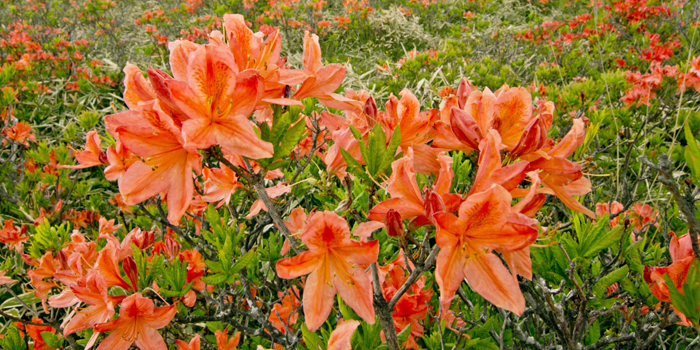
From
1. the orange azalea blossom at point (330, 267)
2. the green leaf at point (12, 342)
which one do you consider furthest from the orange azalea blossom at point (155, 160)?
the green leaf at point (12, 342)

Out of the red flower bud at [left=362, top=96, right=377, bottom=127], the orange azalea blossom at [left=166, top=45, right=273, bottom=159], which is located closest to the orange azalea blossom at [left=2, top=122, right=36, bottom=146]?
the orange azalea blossom at [left=166, top=45, right=273, bottom=159]

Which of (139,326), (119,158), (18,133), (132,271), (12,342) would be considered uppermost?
(119,158)

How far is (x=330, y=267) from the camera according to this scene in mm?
921

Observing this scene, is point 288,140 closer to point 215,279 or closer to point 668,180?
point 215,279

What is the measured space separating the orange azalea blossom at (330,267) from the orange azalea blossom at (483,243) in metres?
0.15

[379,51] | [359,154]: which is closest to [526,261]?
[359,154]

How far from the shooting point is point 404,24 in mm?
7742

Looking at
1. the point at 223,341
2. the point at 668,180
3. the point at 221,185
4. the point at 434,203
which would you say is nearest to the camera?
the point at 668,180

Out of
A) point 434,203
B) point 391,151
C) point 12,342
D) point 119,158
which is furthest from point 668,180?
point 12,342

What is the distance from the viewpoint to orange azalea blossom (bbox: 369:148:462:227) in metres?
0.79

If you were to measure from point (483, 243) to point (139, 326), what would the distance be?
41.5 inches

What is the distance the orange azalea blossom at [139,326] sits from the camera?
1.15 metres

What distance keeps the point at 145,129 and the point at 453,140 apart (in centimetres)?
69

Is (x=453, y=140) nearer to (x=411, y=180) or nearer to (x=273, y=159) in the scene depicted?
(x=411, y=180)
